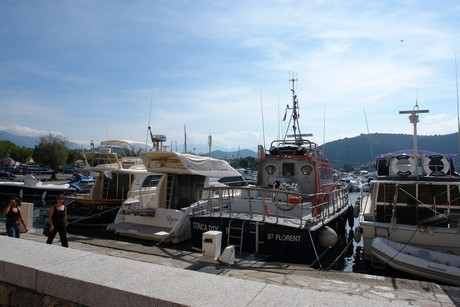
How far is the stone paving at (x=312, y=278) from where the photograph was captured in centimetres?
536

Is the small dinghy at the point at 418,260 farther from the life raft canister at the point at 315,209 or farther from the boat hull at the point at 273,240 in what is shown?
the life raft canister at the point at 315,209

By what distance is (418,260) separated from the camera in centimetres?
911

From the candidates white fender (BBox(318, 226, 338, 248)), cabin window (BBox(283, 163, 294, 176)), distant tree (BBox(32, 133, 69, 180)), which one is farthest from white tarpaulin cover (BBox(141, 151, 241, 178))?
distant tree (BBox(32, 133, 69, 180))

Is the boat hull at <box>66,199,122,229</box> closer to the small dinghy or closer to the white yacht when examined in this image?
the white yacht

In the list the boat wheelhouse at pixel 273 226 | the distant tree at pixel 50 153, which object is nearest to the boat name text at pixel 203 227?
the boat wheelhouse at pixel 273 226

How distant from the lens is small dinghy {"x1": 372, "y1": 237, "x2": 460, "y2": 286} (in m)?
8.67

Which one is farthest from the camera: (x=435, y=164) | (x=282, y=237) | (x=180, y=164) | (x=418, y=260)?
(x=435, y=164)

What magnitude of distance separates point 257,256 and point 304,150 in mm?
7429

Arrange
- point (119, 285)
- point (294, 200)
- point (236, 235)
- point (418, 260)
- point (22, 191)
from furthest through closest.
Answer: point (22, 191) < point (294, 200) < point (236, 235) < point (418, 260) < point (119, 285)

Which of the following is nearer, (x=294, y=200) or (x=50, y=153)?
(x=294, y=200)

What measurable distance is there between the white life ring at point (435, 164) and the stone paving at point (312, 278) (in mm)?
9622

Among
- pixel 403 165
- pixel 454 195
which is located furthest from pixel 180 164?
pixel 454 195

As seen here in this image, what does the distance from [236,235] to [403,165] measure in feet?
26.1

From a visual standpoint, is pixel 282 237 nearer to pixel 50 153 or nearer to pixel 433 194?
pixel 433 194
